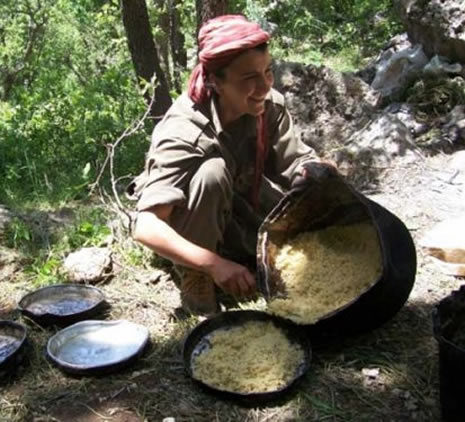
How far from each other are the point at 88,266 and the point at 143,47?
11.0 feet

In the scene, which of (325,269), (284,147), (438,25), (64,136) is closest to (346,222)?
(325,269)

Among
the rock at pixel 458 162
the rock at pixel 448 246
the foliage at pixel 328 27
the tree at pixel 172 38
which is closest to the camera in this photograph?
the rock at pixel 448 246

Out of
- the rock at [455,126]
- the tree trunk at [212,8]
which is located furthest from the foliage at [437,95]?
the tree trunk at [212,8]

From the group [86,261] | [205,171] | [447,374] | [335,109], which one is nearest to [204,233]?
[205,171]

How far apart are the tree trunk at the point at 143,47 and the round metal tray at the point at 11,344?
137 inches

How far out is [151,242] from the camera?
2.21 meters

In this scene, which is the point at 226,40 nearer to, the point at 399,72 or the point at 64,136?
the point at 64,136

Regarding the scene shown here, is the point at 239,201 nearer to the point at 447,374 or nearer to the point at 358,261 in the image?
the point at 358,261

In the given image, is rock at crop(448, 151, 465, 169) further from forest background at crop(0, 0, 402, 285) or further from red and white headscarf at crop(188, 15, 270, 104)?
red and white headscarf at crop(188, 15, 270, 104)

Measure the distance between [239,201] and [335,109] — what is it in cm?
194

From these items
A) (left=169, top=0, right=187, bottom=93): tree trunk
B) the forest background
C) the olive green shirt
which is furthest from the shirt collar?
(left=169, top=0, right=187, bottom=93): tree trunk

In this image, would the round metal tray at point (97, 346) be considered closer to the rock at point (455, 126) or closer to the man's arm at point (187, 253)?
the man's arm at point (187, 253)

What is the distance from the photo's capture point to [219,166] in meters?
2.38

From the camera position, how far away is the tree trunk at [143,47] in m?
5.66
